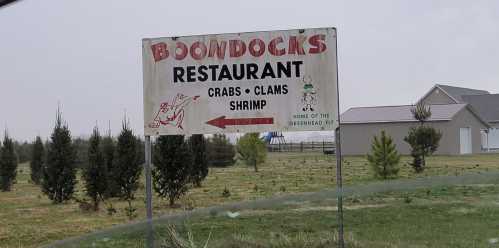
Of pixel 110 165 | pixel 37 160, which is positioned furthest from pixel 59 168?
pixel 37 160

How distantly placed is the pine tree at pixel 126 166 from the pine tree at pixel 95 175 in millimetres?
681

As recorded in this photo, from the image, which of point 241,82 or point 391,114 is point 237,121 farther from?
point 391,114

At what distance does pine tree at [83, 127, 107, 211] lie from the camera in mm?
13883

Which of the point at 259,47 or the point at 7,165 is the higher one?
the point at 259,47

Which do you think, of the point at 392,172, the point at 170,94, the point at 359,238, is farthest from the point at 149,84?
the point at 392,172

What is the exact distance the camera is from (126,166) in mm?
15477

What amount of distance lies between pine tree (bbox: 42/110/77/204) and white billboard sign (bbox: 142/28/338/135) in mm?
10084

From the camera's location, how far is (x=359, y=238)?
723 centimetres

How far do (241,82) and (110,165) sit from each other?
37.2ft

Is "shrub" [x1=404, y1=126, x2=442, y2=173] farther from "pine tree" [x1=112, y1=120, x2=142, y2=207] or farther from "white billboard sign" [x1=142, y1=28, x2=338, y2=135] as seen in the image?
"white billboard sign" [x1=142, y1=28, x2=338, y2=135]

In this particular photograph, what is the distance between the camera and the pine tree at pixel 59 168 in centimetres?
1563

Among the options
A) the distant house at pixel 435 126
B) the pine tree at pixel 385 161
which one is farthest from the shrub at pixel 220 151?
the pine tree at pixel 385 161

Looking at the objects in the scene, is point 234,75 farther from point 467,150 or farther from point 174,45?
point 467,150

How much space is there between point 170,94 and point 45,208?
29.3ft
